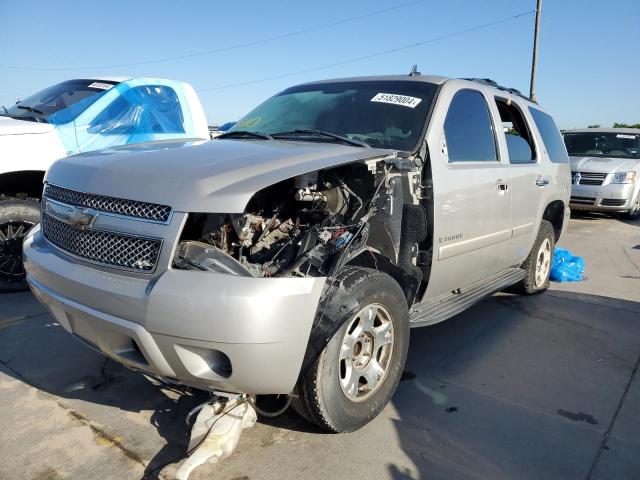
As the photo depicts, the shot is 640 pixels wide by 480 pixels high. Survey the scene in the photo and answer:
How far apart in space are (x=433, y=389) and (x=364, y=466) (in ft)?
3.02

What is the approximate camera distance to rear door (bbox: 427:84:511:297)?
3.25 meters

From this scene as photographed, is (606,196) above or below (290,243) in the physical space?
below

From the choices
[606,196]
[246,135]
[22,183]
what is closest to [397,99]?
[246,135]

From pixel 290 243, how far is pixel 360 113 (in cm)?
143

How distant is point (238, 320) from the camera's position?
203cm

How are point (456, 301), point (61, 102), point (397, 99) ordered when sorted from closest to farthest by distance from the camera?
1. point (397, 99)
2. point (456, 301)
3. point (61, 102)

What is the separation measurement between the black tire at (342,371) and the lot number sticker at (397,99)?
1.35 meters

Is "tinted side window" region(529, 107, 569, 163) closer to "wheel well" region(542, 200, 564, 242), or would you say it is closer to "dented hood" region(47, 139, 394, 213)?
"wheel well" region(542, 200, 564, 242)

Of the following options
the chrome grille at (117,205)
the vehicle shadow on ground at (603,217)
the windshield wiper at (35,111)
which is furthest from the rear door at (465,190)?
the vehicle shadow on ground at (603,217)

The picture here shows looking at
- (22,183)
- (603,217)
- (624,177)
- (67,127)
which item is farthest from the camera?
(603,217)

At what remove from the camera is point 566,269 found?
6.14m

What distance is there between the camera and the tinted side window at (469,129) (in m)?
3.48

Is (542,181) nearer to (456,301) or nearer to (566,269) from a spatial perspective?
(456,301)

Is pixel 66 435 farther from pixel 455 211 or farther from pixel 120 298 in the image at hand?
pixel 455 211
